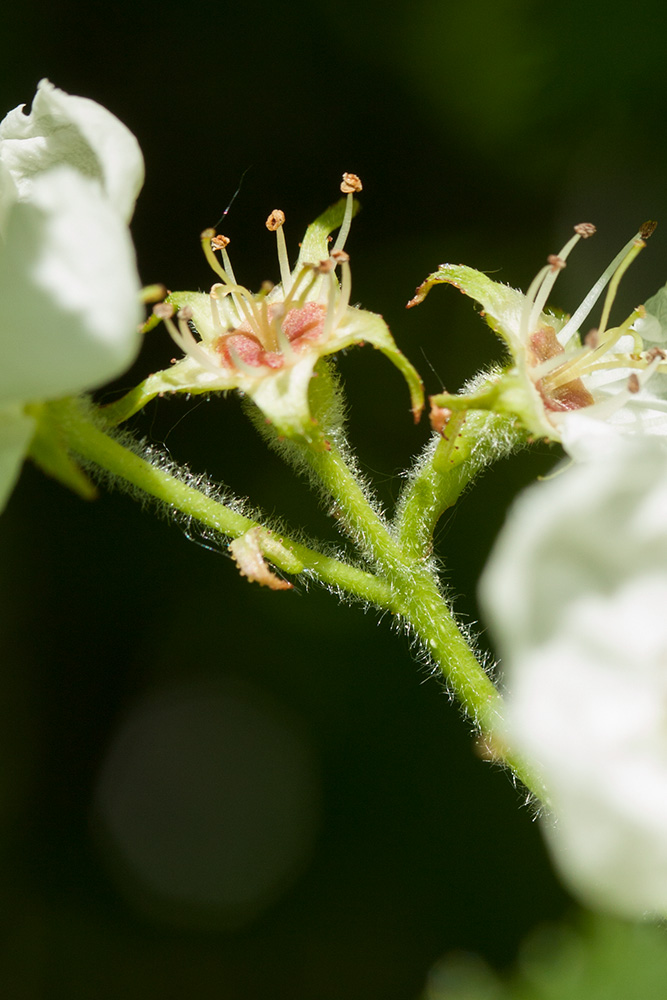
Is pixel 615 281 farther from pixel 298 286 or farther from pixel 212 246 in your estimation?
pixel 212 246

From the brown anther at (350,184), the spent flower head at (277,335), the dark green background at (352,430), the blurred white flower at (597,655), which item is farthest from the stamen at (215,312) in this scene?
the dark green background at (352,430)

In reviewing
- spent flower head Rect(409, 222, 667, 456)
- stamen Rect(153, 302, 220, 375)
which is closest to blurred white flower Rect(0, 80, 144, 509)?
stamen Rect(153, 302, 220, 375)

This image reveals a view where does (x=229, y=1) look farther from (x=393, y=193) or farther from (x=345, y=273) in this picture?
(x=345, y=273)

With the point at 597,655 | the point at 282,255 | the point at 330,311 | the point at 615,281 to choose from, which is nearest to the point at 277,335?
the point at 330,311

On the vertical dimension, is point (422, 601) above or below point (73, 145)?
below

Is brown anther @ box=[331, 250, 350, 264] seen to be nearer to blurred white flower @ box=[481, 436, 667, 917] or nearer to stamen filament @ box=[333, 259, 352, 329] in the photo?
stamen filament @ box=[333, 259, 352, 329]

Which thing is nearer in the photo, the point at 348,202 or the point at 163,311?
A: the point at 163,311

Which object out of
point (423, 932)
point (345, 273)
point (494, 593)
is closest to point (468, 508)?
point (423, 932)
